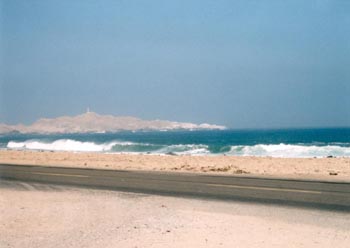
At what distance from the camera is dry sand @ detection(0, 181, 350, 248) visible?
8.86 metres

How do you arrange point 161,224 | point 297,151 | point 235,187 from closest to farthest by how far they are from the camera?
point 161,224 → point 235,187 → point 297,151

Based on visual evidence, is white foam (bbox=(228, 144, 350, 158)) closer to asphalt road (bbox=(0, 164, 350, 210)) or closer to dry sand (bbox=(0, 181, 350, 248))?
asphalt road (bbox=(0, 164, 350, 210))

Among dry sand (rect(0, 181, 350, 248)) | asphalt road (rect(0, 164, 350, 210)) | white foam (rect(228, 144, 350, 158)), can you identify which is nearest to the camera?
dry sand (rect(0, 181, 350, 248))

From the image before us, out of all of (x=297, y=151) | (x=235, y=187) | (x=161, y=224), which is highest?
(x=297, y=151)

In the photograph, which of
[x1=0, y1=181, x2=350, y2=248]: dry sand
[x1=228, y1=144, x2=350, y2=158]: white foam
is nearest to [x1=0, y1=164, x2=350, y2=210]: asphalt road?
[x1=0, y1=181, x2=350, y2=248]: dry sand

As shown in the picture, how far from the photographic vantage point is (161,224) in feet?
34.2

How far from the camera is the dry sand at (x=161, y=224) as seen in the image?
886cm

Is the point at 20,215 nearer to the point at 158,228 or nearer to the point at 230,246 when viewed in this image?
the point at 158,228

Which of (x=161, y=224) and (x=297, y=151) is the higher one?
(x=297, y=151)

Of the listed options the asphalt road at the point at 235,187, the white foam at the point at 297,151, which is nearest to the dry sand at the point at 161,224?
the asphalt road at the point at 235,187

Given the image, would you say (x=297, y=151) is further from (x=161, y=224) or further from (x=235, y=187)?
(x=161, y=224)

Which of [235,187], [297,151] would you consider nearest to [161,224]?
[235,187]

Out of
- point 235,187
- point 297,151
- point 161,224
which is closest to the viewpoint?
point 161,224

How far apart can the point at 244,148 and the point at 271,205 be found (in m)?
50.2
